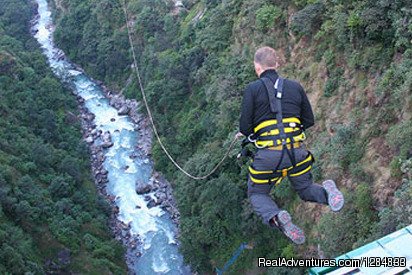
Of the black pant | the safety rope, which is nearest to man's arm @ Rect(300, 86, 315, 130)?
the black pant

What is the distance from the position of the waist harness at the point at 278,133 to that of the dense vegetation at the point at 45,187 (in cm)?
1702

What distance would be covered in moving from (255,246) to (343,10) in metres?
9.78

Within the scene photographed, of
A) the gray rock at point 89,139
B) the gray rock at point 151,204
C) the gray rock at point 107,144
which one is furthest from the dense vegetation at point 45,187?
the gray rock at point 151,204

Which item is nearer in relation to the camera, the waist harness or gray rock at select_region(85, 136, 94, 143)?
the waist harness

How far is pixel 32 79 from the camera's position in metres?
36.0

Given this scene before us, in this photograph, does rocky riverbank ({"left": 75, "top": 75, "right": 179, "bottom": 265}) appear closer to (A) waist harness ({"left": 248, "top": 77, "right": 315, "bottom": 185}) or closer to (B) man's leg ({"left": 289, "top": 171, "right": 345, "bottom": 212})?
(B) man's leg ({"left": 289, "top": 171, "right": 345, "bottom": 212})

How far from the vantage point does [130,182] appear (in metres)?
29.6

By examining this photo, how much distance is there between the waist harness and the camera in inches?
221

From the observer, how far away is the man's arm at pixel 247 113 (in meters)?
5.65

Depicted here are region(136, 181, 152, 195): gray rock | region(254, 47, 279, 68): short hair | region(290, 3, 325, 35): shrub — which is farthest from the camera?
region(136, 181, 152, 195): gray rock

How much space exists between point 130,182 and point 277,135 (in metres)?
24.6

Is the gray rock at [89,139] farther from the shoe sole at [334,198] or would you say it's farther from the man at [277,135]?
the shoe sole at [334,198]

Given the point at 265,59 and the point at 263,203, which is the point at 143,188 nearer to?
the point at 263,203

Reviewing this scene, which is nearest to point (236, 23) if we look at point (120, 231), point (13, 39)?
point (120, 231)
